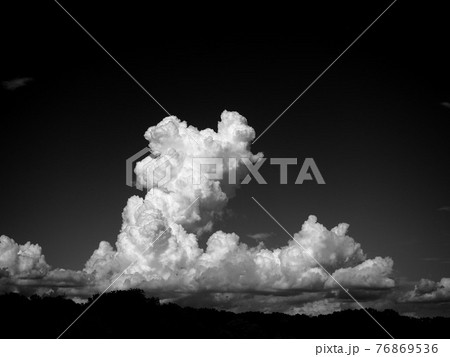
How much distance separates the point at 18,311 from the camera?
138875mm

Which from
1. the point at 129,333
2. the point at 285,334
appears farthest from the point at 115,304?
the point at 285,334

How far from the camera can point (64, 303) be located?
15275 centimetres

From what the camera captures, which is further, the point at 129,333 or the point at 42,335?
the point at 129,333

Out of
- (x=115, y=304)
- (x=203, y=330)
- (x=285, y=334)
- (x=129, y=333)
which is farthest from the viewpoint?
(x=285, y=334)

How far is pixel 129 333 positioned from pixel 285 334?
2154 inches

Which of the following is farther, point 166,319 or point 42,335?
point 166,319
